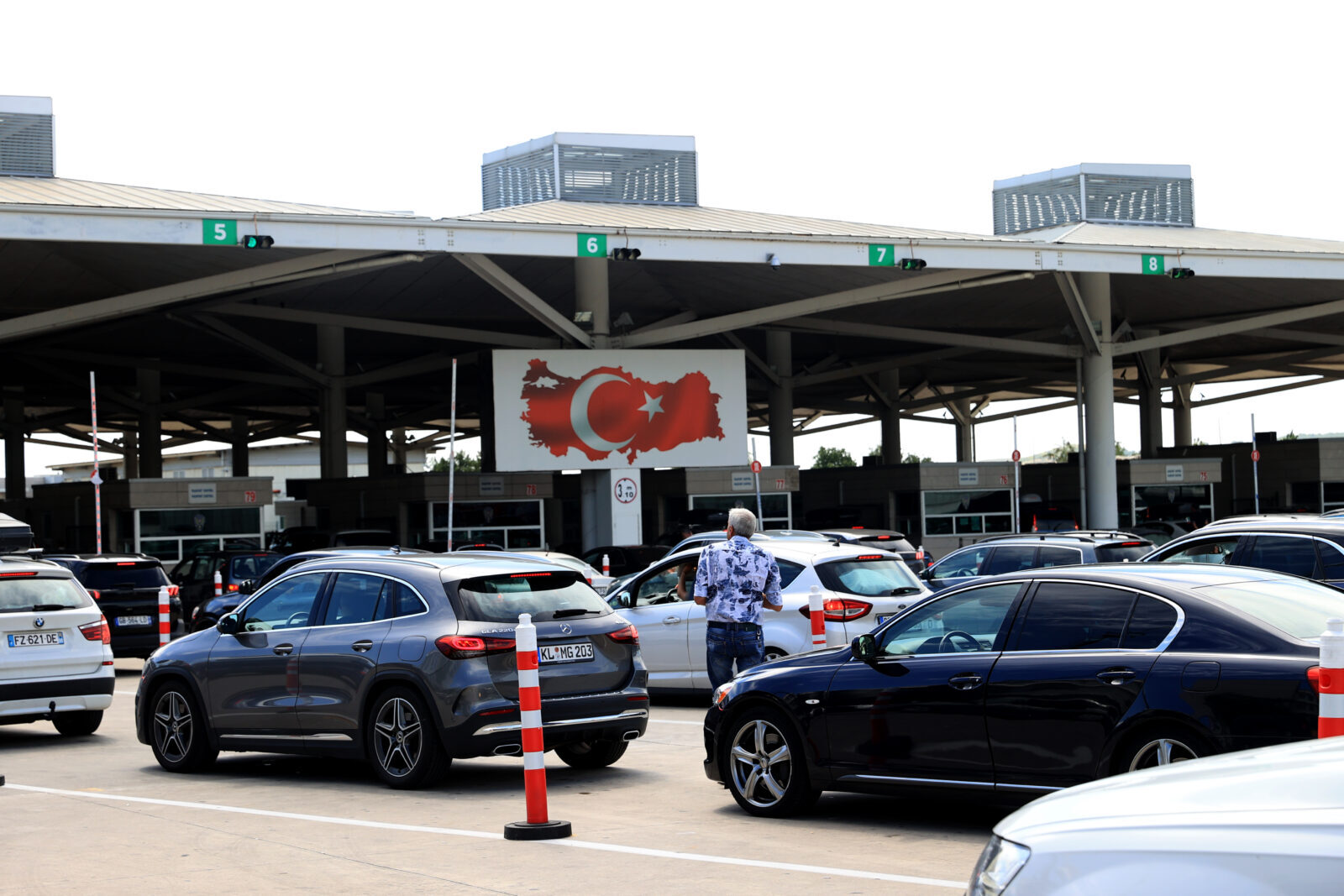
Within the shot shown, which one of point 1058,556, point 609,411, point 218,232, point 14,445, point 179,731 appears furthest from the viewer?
Answer: point 14,445

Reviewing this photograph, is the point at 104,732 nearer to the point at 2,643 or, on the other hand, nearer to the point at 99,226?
the point at 2,643

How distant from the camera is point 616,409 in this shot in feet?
121

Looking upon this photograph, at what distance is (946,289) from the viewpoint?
37250 millimetres

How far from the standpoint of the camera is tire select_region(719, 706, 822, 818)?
27.8 feet

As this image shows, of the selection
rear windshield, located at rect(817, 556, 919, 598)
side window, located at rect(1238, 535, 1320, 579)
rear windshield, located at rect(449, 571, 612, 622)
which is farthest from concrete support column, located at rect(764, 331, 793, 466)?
rear windshield, located at rect(449, 571, 612, 622)

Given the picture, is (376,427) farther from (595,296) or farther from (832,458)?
(832,458)

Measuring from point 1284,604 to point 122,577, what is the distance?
17214 mm

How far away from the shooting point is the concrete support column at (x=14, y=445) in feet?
210

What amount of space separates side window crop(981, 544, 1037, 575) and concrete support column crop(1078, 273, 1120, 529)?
73.4 feet

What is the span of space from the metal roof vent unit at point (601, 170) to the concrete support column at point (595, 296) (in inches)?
261

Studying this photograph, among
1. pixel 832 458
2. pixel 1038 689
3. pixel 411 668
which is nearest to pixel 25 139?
pixel 411 668

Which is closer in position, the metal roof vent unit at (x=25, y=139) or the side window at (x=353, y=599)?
the side window at (x=353, y=599)

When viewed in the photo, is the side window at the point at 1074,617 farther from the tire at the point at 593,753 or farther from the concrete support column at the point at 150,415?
the concrete support column at the point at 150,415

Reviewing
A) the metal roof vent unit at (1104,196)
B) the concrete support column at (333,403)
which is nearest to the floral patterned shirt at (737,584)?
the concrete support column at (333,403)
